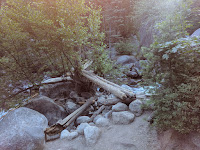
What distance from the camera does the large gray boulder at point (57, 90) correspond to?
6926mm

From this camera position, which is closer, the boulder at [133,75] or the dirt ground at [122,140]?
the dirt ground at [122,140]

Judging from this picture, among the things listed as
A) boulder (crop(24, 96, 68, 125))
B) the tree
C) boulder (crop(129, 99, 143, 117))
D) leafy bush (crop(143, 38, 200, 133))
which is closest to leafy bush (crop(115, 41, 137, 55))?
the tree

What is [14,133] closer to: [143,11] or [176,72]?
[176,72]

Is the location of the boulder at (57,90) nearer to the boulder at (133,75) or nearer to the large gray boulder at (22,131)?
the large gray boulder at (22,131)

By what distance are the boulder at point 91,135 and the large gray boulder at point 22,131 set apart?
48.5 inches

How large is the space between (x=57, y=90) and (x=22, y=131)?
396 centimetres

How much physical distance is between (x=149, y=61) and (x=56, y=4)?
4.07m

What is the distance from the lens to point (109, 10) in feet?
46.1

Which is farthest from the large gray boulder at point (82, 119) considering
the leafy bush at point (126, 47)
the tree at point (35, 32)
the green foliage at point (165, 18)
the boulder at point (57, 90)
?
the leafy bush at point (126, 47)

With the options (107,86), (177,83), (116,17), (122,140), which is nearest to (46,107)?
(107,86)

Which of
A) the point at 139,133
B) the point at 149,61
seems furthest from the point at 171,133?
the point at 149,61

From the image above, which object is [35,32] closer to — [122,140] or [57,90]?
[57,90]

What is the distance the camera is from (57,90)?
7184mm

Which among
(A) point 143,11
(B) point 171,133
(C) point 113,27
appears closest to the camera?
(B) point 171,133
